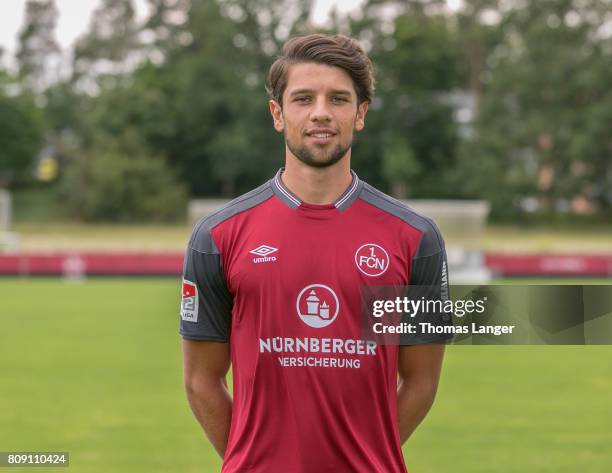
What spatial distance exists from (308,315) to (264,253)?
188 mm

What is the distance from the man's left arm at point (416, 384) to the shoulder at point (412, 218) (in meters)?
0.27

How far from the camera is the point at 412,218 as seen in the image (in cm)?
260

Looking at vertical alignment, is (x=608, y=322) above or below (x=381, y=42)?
below

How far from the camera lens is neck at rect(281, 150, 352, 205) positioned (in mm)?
2566

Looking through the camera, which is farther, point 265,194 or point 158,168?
point 158,168

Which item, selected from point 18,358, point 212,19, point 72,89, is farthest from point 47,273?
point 72,89

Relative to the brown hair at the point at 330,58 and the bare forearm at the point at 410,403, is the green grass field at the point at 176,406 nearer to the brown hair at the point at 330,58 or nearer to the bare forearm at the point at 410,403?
the bare forearm at the point at 410,403

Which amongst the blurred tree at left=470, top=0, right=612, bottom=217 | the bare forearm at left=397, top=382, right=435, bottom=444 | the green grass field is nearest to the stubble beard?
the bare forearm at left=397, top=382, right=435, bottom=444

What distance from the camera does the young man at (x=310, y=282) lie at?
2441 millimetres

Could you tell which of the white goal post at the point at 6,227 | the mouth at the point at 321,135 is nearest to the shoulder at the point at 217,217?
the mouth at the point at 321,135

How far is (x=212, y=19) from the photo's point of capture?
2179 inches

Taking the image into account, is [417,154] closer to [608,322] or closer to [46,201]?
[46,201]

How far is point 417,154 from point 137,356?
130ft

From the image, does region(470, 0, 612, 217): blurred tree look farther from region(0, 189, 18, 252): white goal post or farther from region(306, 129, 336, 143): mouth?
region(306, 129, 336, 143): mouth
